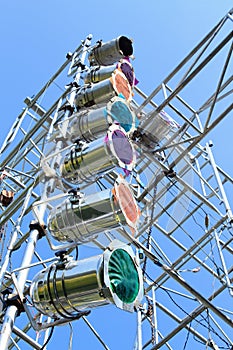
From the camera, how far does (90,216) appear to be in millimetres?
2125

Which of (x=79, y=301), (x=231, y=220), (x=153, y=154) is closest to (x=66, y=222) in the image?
(x=79, y=301)

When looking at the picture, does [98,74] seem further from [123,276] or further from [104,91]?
[123,276]

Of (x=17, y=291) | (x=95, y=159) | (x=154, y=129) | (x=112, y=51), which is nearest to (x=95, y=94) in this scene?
(x=95, y=159)

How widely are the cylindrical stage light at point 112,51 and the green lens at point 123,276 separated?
238 centimetres

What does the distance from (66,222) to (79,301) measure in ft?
1.29

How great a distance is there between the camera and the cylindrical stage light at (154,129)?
431 centimetres

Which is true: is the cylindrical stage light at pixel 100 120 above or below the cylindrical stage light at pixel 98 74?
below

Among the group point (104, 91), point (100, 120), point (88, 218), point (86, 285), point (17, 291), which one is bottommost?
point (86, 285)

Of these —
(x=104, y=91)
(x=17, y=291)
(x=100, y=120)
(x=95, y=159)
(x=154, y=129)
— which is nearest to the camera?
(x=17, y=291)

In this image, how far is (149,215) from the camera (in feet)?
11.9

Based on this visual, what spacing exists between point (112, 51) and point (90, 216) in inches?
90.0

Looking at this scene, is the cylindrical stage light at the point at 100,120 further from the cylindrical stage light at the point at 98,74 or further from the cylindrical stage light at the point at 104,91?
the cylindrical stage light at the point at 98,74

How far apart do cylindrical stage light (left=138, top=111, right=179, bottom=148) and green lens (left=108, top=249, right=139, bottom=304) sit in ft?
7.51

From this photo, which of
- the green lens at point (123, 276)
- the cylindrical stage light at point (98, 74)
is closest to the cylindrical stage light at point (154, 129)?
the cylindrical stage light at point (98, 74)
